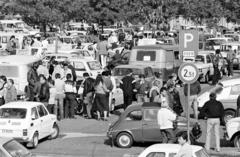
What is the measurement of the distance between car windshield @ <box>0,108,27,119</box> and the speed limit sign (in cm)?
476

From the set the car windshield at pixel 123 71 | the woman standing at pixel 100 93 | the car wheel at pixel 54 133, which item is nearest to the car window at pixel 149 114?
the car wheel at pixel 54 133

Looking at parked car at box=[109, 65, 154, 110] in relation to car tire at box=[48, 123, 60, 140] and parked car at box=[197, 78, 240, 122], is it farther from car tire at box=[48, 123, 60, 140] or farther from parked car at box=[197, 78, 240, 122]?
car tire at box=[48, 123, 60, 140]

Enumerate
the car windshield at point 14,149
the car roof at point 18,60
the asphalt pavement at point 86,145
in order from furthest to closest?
the car roof at point 18,60 < the asphalt pavement at point 86,145 < the car windshield at point 14,149

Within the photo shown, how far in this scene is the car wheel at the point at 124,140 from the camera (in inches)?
786

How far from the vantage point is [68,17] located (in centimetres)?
6425

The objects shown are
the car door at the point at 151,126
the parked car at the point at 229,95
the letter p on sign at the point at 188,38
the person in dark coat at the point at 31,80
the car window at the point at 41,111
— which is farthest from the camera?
the person in dark coat at the point at 31,80

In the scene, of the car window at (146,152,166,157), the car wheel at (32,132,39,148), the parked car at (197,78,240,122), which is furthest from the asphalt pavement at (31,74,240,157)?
the car window at (146,152,166,157)

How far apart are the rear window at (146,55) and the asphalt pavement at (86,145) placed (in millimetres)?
10321

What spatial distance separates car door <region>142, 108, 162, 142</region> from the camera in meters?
19.7

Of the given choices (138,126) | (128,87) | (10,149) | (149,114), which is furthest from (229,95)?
(10,149)

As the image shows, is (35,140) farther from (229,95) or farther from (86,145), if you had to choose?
(229,95)

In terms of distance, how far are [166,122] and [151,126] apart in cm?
196

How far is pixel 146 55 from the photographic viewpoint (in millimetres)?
34844

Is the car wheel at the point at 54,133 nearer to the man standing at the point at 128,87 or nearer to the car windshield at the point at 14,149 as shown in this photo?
the man standing at the point at 128,87
